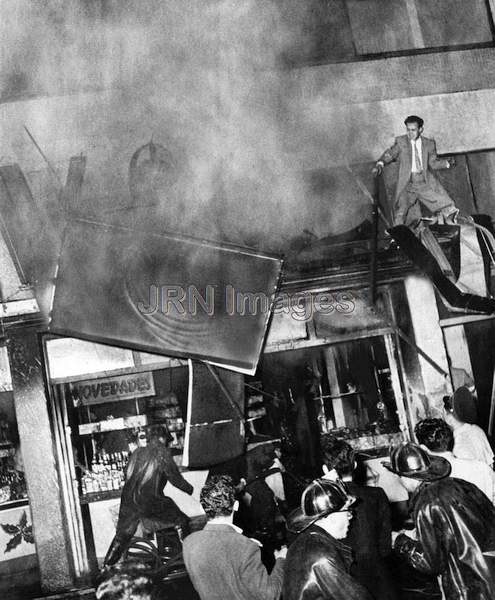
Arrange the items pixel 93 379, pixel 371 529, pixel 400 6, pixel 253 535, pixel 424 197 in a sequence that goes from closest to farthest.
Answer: pixel 371 529 → pixel 253 535 → pixel 93 379 → pixel 424 197 → pixel 400 6

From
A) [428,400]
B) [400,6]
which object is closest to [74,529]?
[428,400]

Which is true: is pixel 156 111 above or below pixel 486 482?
above

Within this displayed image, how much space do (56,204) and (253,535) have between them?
13.7 feet

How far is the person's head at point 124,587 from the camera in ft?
10.2

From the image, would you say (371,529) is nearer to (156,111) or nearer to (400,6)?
(156,111)

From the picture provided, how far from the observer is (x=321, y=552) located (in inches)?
113

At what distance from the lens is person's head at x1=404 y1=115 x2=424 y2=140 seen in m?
7.16

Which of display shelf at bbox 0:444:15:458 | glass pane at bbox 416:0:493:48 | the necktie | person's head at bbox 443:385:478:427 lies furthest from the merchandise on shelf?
glass pane at bbox 416:0:493:48

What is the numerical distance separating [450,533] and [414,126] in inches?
202

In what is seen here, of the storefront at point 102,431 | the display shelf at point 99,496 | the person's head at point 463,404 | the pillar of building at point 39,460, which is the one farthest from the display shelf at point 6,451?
the person's head at point 463,404

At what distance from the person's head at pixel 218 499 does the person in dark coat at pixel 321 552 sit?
0.38 metres

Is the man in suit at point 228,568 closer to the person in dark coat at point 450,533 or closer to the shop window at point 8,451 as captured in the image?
the person in dark coat at point 450,533

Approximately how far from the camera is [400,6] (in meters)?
8.24

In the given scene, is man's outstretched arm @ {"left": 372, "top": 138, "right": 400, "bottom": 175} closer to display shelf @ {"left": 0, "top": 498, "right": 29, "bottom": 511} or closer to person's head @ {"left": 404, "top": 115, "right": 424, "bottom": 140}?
person's head @ {"left": 404, "top": 115, "right": 424, "bottom": 140}
